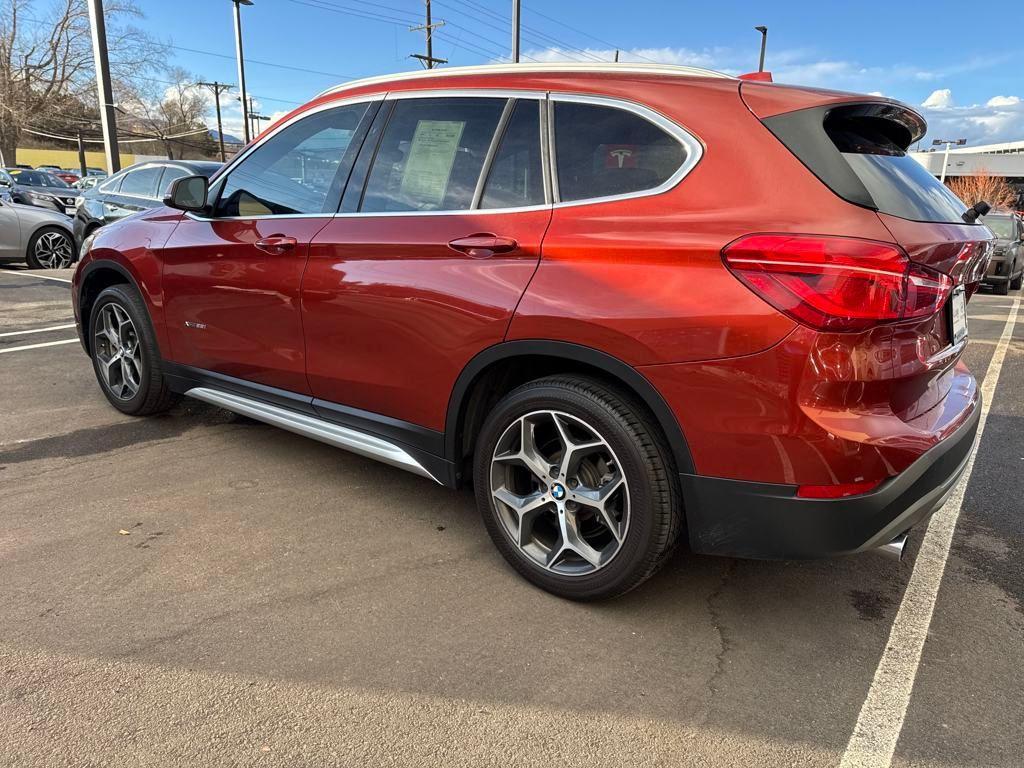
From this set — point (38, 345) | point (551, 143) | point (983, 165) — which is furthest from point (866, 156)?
point (983, 165)

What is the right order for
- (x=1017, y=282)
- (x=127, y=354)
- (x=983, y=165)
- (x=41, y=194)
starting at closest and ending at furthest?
(x=127, y=354), (x=1017, y=282), (x=41, y=194), (x=983, y=165)

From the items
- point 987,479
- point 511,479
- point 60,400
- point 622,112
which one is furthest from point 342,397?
point 987,479

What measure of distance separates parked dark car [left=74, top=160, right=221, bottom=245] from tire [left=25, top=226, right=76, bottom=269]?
37 cm

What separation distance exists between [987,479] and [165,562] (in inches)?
159

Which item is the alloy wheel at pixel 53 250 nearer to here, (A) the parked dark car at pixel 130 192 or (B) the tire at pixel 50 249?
(B) the tire at pixel 50 249

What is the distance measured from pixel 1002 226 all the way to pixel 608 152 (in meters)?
15.8

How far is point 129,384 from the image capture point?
4543mm

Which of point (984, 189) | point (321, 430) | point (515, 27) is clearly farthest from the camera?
point (984, 189)

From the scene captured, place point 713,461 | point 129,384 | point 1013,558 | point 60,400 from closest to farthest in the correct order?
1. point 713,461
2. point 1013,558
3. point 129,384
4. point 60,400

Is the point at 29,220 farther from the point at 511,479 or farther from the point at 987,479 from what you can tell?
the point at 987,479

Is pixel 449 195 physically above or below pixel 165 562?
above

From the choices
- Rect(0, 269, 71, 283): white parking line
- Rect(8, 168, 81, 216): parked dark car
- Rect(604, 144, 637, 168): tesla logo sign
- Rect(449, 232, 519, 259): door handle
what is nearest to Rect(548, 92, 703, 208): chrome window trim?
Rect(604, 144, 637, 168): tesla logo sign

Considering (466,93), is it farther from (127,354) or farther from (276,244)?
(127,354)

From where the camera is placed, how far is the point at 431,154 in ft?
9.90
